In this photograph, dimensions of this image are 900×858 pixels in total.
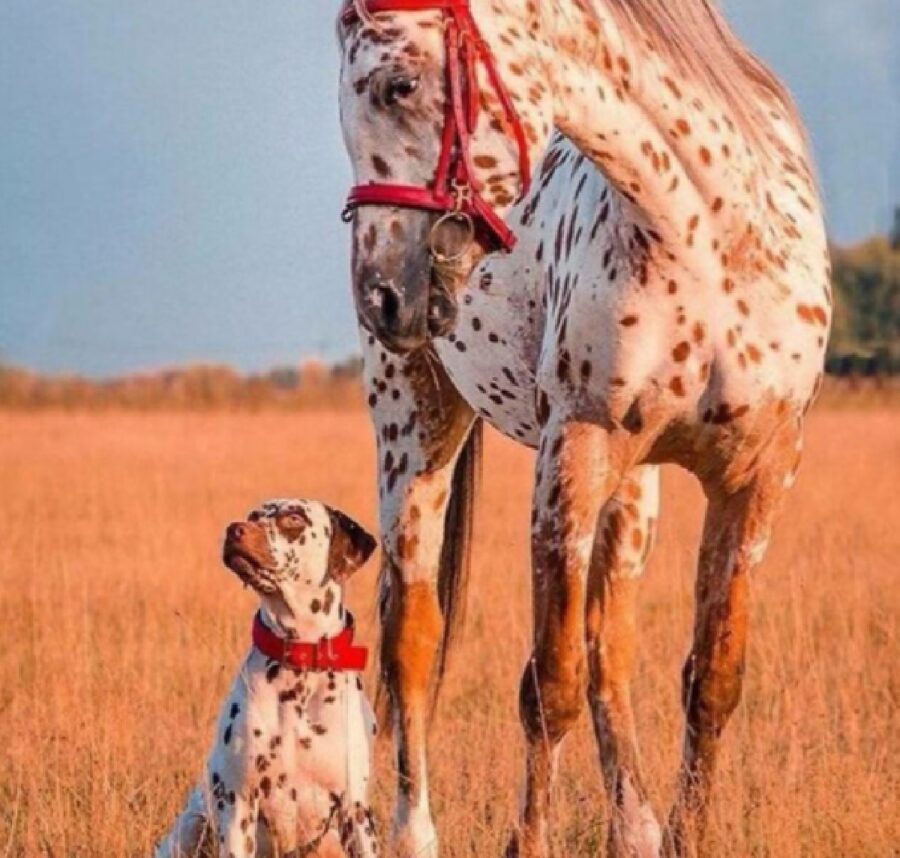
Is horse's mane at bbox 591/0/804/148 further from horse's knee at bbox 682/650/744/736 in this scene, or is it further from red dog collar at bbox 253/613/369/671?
red dog collar at bbox 253/613/369/671

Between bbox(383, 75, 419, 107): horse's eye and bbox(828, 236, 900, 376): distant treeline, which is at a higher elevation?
bbox(383, 75, 419, 107): horse's eye

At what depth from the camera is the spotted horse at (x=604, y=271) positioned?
4492mm

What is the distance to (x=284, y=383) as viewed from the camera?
37.4 m

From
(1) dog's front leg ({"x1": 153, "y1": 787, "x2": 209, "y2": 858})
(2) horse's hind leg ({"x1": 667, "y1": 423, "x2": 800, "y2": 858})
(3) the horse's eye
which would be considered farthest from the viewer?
(2) horse's hind leg ({"x1": 667, "y1": 423, "x2": 800, "y2": 858})

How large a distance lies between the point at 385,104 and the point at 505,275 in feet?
4.53

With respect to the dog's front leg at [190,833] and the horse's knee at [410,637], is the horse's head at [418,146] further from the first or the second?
the horse's knee at [410,637]

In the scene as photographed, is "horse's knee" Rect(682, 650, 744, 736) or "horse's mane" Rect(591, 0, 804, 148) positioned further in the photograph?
"horse's knee" Rect(682, 650, 744, 736)

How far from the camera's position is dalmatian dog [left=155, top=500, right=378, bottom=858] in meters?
4.98

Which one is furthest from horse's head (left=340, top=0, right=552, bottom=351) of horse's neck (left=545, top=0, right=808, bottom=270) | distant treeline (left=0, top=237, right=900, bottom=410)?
distant treeline (left=0, top=237, right=900, bottom=410)

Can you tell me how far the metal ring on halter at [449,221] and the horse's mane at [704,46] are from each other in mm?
631

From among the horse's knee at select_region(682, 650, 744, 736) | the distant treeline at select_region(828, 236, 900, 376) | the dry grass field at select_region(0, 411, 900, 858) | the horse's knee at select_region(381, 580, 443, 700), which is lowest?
the distant treeline at select_region(828, 236, 900, 376)

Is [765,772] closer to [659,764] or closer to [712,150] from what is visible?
[659,764]

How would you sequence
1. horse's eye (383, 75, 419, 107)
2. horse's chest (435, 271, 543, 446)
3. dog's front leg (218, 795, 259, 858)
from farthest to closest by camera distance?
horse's chest (435, 271, 543, 446)
dog's front leg (218, 795, 259, 858)
horse's eye (383, 75, 419, 107)

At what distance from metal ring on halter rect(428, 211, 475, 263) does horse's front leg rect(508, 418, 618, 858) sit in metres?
0.68
